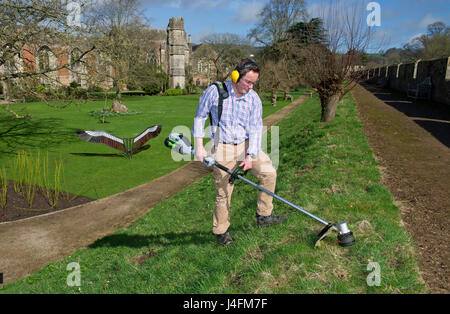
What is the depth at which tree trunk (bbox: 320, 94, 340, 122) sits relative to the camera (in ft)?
42.6

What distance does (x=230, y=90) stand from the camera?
396 centimetres

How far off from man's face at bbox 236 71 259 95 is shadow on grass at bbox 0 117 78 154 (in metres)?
12.0

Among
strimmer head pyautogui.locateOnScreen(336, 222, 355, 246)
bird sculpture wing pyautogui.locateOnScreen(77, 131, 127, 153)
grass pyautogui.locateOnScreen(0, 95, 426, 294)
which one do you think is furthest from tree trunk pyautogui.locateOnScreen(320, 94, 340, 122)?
strimmer head pyautogui.locateOnScreen(336, 222, 355, 246)

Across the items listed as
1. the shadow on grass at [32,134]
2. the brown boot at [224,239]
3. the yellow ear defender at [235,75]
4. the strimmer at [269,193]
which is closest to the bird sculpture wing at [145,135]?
the shadow on grass at [32,134]

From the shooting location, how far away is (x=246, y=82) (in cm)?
384

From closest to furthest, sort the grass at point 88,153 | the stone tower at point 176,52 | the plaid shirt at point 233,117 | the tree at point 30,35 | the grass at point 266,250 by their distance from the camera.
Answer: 1. the grass at point 266,250
2. the plaid shirt at point 233,117
3. the tree at point 30,35
4. the grass at point 88,153
5. the stone tower at point 176,52

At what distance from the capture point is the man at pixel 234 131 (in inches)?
153

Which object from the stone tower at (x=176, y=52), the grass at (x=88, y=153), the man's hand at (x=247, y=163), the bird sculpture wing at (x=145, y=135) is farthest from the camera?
the stone tower at (x=176, y=52)

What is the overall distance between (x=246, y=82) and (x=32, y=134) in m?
15.9

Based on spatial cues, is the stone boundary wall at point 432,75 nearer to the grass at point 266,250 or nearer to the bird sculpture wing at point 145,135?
the bird sculpture wing at point 145,135
